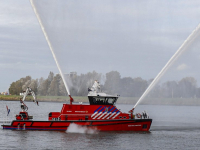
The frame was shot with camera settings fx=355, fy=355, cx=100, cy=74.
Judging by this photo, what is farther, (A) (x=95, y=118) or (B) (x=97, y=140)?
(A) (x=95, y=118)

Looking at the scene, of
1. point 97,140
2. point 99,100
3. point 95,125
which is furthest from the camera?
point 99,100

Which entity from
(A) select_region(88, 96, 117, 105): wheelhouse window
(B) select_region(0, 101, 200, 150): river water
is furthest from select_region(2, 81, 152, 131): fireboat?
(B) select_region(0, 101, 200, 150): river water

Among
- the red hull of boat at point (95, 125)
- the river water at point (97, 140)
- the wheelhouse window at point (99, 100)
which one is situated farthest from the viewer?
the wheelhouse window at point (99, 100)

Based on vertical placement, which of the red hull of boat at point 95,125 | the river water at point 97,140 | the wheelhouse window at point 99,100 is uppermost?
the wheelhouse window at point 99,100

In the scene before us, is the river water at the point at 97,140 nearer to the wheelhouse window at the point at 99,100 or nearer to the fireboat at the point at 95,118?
the fireboat at the point at 95,118

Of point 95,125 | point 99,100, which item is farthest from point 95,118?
point 99,100

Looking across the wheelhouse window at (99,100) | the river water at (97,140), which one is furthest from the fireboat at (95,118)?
the river water at (97,140)

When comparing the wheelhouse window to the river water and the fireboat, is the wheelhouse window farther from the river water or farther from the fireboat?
the river water

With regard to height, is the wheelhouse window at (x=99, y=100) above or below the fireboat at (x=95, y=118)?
above

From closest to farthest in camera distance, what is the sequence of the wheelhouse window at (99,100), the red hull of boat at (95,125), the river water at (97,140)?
the river water at (97,140) → the red hull of boat at (95,125) → the wheelhouse window at (99,100)

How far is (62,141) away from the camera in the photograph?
2641cm

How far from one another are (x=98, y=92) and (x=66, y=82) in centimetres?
355

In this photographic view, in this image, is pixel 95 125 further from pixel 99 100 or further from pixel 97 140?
pixel 97 140

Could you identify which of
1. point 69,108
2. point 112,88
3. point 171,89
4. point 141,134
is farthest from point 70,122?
point 112,88
